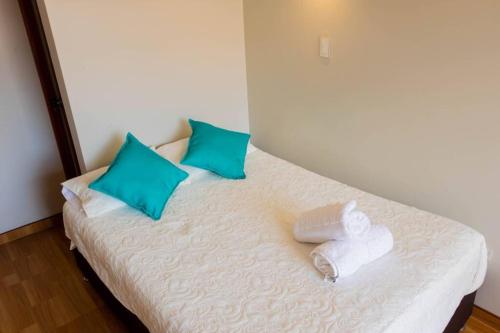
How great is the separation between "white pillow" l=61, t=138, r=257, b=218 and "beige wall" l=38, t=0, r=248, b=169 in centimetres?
21

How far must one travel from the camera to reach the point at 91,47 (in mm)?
2303

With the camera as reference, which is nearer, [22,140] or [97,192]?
[97,192]

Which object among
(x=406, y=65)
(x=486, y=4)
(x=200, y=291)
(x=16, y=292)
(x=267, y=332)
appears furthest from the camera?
(x=16, y=292)

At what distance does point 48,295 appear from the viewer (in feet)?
7.80

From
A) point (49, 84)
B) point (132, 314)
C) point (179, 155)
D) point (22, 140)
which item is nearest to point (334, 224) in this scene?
point (132, 314)

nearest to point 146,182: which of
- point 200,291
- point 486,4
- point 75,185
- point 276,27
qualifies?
point 75,185

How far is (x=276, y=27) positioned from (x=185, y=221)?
1.51m

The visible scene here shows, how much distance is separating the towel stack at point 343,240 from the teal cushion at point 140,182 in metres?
0.85

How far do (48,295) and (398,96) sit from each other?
7.82 ft

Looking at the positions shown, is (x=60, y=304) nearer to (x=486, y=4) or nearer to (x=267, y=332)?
(x=267, y=332)

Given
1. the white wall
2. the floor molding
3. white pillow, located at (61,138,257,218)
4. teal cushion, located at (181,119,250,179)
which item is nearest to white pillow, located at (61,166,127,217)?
white pillow, located at (61,138,257,218)

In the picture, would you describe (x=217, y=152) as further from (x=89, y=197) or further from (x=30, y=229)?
(x=30, y=229)

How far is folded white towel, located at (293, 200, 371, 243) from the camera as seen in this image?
1632 millimetres

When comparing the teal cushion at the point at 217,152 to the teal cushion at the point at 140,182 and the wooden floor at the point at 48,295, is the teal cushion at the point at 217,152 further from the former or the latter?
the wooden floor at the point at 48,295
